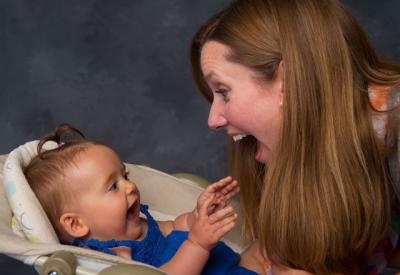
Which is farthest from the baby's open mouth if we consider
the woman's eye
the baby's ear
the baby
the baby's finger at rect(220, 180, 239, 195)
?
the woman's eye

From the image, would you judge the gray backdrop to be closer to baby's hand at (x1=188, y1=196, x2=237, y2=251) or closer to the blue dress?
the blue dress

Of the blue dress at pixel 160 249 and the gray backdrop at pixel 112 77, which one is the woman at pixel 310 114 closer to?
the blue dress at pixel 160 249

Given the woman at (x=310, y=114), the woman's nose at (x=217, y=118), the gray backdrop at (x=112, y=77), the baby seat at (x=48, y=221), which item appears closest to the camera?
the baby seat at (x=48, y=221)

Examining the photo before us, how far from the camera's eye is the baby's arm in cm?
198

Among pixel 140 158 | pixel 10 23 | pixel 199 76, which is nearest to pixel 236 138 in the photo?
pixel 199 76

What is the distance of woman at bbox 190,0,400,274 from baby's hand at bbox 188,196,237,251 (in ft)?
0.25

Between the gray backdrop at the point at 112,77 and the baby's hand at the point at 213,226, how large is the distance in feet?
4.99

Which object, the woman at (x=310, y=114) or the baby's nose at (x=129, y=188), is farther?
the baby's nose at (x=129, y=188)

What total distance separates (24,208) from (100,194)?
20cm

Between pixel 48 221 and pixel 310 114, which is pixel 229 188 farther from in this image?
pixel 48 221

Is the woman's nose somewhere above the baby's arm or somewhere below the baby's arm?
above

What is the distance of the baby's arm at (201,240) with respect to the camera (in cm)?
198

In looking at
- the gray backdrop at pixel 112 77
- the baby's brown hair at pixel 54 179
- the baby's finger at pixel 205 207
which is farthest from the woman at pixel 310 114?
the gray backdrop at pixel 112 77

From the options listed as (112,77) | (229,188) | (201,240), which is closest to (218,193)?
(229,188)
